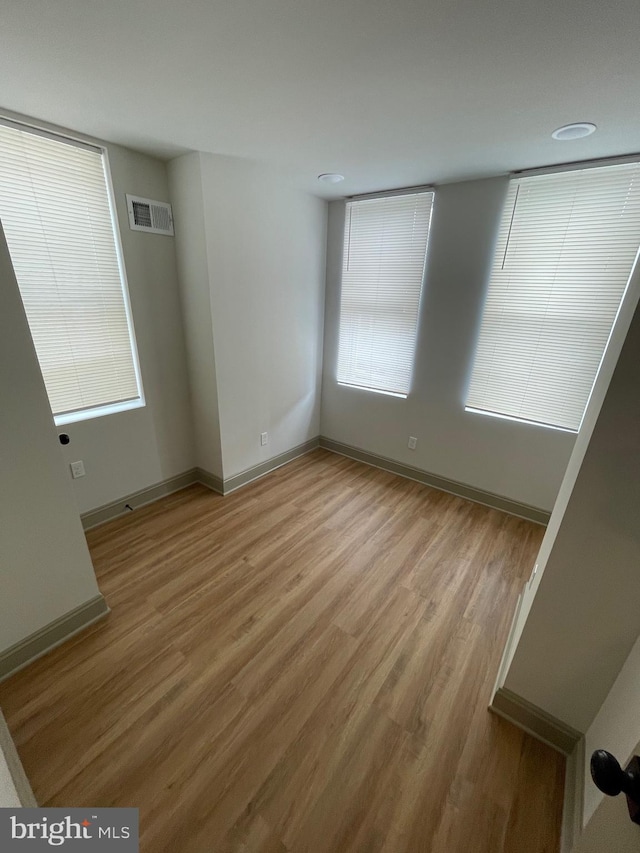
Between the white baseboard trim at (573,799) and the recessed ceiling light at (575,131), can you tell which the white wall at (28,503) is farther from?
the recessed ceiling light at (575,131)

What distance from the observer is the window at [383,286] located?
8.71ft

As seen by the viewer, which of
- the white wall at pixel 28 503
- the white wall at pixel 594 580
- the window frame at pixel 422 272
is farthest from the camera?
the window frame at pixel 422 272

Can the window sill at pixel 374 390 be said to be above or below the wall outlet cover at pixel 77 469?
above

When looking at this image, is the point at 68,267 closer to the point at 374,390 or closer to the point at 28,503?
the point at 28,503

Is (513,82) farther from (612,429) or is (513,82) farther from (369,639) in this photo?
(369,639)

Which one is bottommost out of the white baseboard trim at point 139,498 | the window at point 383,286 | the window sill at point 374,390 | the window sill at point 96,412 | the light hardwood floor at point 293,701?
the light hardwood floor at point 293,701

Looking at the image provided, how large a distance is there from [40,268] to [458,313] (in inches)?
108

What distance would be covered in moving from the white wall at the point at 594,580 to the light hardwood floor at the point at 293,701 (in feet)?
1.01

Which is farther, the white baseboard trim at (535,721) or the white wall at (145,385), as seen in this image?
the white wall at (145,385)

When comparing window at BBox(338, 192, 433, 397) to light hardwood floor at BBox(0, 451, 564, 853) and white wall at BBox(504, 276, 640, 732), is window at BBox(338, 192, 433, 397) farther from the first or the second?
white wall at BBox(504, 276, 640, 732)

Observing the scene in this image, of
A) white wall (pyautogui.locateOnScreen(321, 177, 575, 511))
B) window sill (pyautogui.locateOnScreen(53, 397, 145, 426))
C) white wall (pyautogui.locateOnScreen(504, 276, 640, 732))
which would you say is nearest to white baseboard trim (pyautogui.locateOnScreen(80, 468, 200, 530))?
window sill (pyautogui.locateOnScreen(53, 397, 145, 426))

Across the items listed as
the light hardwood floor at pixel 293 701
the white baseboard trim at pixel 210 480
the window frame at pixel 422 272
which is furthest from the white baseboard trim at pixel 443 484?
the white baseboard trim at pixel 210 480

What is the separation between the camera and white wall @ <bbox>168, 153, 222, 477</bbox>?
212 centimetres

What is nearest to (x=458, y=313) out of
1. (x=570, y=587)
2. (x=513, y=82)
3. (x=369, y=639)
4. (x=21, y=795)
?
(x=513, y=82)
